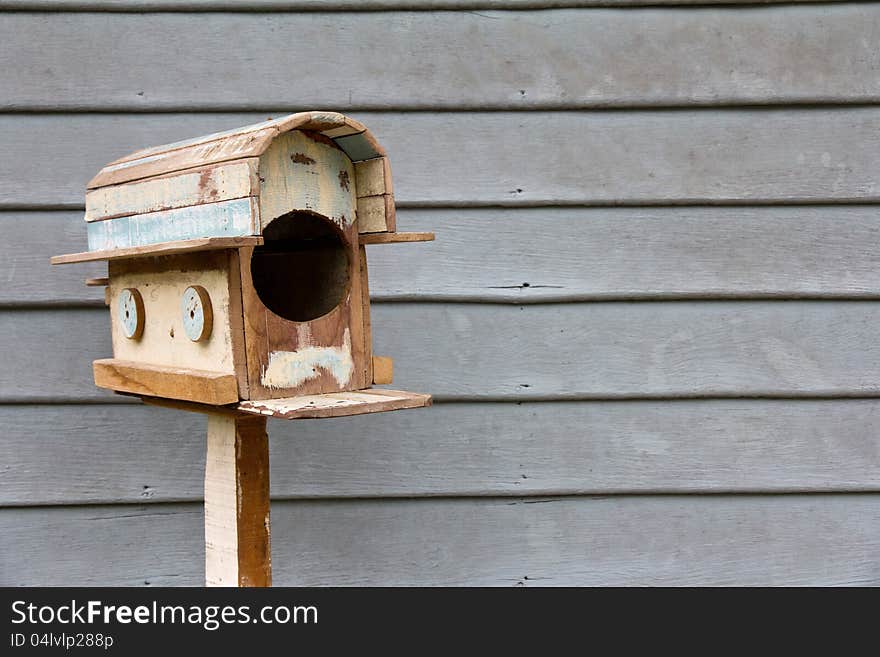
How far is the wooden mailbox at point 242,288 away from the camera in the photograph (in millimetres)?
1480

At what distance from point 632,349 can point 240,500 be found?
1003 millimetres

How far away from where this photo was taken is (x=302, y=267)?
1.77m

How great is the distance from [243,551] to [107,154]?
3.28ft

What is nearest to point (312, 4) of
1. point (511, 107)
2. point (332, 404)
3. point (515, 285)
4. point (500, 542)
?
point (511, 107)

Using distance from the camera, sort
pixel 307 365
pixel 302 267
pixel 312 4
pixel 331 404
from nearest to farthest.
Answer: pixel 331 404
pixel 307 365
pixel 302 267
pixel 312 4

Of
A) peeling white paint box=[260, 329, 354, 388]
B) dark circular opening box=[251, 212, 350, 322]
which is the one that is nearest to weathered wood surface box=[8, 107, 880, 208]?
dark circular opening box=[251, 212, 350, 322]

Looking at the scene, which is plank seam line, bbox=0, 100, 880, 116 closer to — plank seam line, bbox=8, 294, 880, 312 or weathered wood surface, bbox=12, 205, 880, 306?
weathered wood surface, bbox=12, 205, 880, 306

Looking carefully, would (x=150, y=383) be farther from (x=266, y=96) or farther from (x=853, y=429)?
(x=853, y=429)

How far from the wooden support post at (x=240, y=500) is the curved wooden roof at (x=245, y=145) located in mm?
455

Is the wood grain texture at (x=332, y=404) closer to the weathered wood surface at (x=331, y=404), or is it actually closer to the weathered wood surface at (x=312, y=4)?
the weathered wood surface at (x=331, y=404)

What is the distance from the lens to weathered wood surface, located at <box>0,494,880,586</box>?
7.02ft

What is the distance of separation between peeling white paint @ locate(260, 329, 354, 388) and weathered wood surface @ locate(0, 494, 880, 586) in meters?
0.65

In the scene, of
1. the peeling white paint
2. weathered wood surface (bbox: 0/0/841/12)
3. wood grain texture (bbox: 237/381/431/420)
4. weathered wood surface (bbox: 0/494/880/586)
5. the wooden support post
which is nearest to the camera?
wood grain texture (bbox: 237/381/431/420)

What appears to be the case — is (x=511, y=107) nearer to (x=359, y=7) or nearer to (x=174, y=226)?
(x=359, y=7)
